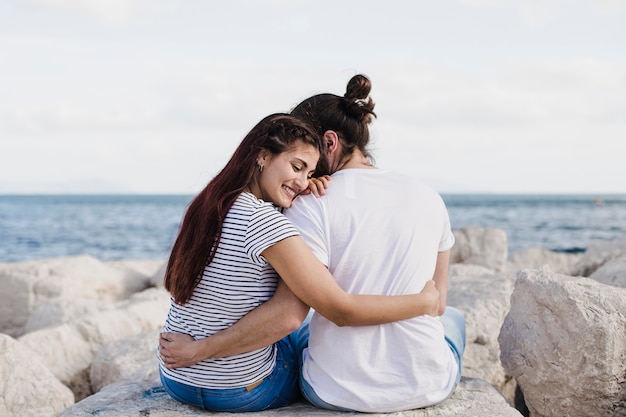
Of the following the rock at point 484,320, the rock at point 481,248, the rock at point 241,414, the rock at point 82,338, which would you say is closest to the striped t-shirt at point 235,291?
the rock at point 241,414

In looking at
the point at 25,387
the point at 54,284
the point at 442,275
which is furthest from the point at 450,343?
the point at 54,284

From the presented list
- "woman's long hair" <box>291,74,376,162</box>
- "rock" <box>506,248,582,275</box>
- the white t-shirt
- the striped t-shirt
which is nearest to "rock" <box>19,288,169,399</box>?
the striped t-shirt

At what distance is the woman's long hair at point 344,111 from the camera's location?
3.06m

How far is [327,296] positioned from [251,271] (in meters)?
0.33

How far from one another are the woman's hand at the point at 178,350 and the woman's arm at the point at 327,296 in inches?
22.6

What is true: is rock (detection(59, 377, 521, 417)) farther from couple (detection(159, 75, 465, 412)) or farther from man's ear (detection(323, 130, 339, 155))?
man's ear (detection(323, 130, 339, 155))

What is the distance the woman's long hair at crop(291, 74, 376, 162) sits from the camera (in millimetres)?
3059

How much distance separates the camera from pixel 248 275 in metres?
2.85

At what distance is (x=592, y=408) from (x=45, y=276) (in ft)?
25.4

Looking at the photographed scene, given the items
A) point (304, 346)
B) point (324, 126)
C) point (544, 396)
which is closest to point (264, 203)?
point (324, 126)

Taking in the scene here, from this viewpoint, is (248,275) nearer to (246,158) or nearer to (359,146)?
(246,158)

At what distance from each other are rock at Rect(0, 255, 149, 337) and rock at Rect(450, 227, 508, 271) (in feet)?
16.3

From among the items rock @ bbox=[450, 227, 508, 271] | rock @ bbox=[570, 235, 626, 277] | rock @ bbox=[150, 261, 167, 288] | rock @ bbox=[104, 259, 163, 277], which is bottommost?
rock @ bbox=[104, 259, 163, 277]

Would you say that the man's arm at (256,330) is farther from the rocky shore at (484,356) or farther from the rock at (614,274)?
the rock at (614,274)
